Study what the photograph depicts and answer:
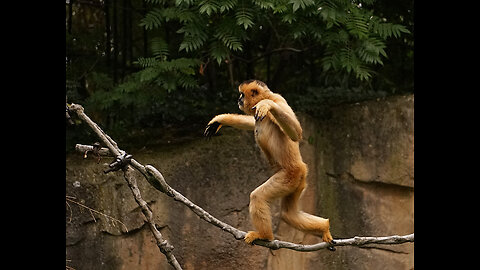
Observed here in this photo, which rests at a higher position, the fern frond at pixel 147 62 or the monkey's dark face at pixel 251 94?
the fern frond at pixel 147 62

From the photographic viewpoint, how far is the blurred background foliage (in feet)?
21.5

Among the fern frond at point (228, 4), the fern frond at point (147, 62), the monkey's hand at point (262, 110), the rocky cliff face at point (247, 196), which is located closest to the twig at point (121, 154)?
the monkey's hand at point (262, 110)

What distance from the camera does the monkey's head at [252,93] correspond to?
516cm

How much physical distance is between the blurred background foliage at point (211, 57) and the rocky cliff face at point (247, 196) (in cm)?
51

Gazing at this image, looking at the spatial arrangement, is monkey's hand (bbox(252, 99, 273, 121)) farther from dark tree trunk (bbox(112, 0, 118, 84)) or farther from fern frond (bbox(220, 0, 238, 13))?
dark tree trunk (bbox(112, 0, 118, 84))

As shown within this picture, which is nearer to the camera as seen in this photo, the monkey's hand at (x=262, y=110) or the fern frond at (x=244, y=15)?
the monkey's hand at (x=262, y=110)

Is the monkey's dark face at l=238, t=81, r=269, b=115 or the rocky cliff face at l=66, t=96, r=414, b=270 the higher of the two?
the monkey's dark face at l=238, t=81, r=269, b=115

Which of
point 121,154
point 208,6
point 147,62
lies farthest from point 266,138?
point 147,62

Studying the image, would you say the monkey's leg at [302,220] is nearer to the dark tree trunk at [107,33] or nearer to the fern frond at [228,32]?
the fern frond at [228,32]

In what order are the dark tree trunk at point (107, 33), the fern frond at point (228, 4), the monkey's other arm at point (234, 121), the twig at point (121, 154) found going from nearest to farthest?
the twig at point (121, 154) < the monkey's other arm at point (234, 121) < the fern frond at point (228, 4) < the dark tree trunk at point (107, 33)

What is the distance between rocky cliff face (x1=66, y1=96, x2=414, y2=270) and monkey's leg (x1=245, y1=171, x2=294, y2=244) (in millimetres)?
2476

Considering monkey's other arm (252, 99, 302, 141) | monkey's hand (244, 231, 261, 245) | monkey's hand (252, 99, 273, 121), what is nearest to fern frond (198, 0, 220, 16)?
monkey's other arm (252, 99, 302, 141)
